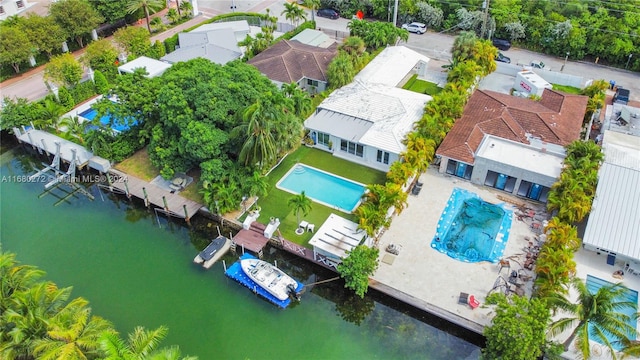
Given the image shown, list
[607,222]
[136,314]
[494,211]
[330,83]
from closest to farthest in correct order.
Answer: [136,314]
[607,222]
[494,211]
[330,83]

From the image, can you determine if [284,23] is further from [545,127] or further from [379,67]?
[545,127]

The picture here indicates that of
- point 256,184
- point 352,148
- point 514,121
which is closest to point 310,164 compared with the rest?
point 352,148

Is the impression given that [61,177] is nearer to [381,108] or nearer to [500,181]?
[381,108]

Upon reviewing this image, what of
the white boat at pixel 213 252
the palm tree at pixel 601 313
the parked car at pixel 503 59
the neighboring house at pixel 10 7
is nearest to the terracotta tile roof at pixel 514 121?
the parked car at pixel 503 59

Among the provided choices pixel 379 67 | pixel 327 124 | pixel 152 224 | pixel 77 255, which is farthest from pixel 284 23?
pixel 77 255

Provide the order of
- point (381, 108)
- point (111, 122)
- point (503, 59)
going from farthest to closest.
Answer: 1. point (503, 59)
2. point (381, 108)
3. point (111, 122)
